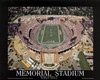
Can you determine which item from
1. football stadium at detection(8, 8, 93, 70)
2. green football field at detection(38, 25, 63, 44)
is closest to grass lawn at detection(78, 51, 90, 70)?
football stadium at detection(8, 8, 93, 70)

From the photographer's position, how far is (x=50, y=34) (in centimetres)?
349

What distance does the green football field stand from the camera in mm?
3459

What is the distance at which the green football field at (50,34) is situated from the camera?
3459mm

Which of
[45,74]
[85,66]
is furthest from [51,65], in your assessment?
[85,66]

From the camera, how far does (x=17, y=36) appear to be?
3479mm

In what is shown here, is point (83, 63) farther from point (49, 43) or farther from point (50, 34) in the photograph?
point (50, 34)

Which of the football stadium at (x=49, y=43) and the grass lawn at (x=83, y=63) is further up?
the football stadium at (x=49, y=43)

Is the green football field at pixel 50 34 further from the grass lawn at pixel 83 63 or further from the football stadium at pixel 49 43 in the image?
the grass lawn at pixel 83 63

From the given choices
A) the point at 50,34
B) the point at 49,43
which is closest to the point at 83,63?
the point at 49,43

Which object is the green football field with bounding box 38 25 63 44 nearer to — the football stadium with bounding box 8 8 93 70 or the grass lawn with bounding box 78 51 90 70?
the football stadium with bounding box 8 8 93 70

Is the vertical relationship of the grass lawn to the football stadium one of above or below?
below

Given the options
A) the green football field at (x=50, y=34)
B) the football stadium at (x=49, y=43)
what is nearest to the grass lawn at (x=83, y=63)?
the football stadium at (x=49, y=43)

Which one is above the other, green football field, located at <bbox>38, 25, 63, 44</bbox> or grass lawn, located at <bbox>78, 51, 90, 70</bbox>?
green football field, located at <bbox>38, 25, 63, 44</bbox>

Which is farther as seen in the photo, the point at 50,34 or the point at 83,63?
the point at 50,34
